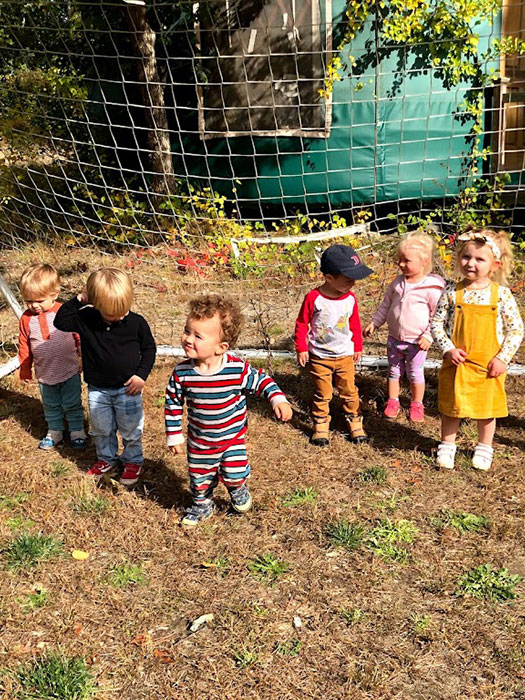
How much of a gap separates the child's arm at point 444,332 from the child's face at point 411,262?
0.52 meters

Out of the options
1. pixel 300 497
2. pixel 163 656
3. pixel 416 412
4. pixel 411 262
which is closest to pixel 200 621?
pixel 163 656

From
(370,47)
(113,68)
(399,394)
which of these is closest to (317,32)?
(370,47)

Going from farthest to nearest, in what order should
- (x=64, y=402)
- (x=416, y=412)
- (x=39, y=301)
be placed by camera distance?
(x=416, y=412), (x=64, y=402), (x=39, y=301)

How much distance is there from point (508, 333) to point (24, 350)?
2.98 metres

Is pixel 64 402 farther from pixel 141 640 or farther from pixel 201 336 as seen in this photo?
pixel 141 640

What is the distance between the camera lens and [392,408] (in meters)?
4.77

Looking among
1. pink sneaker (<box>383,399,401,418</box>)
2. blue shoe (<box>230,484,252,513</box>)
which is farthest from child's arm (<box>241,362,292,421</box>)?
pink sneaker (<box>383,399,401,418</box>)

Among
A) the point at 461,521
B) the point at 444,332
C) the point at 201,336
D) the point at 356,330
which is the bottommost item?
the point at 461,521

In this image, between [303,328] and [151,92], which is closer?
[303,328]

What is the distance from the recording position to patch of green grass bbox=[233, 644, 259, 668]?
9.09 feet

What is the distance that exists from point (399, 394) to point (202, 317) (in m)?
2.46

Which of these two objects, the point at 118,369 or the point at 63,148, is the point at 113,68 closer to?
the point at 63,148

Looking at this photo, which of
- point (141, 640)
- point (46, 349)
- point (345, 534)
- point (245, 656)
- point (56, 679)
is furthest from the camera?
point (46, 349)

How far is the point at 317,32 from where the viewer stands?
781cm
